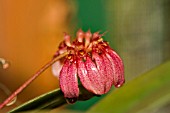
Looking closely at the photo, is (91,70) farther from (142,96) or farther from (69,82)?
(142,96)

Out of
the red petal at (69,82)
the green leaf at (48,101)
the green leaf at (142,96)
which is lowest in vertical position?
the green leaf at (48,101)

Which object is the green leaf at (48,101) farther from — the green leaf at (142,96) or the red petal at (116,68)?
the green leaf at (142,96)

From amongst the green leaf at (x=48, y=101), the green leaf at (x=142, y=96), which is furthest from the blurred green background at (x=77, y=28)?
the green leaf at (x=142, y=96)

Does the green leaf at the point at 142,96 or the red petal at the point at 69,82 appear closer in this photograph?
the green leaf at the point at 142,96

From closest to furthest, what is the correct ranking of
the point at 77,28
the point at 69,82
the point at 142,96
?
1. the point at 142,96
2. the point at 69,82
3. the point at 77,28

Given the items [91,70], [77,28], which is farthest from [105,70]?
[77,28]

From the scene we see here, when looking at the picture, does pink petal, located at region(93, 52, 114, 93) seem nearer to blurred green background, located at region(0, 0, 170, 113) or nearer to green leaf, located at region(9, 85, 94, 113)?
green leaf, located at region(9, 85, 94, 113)
